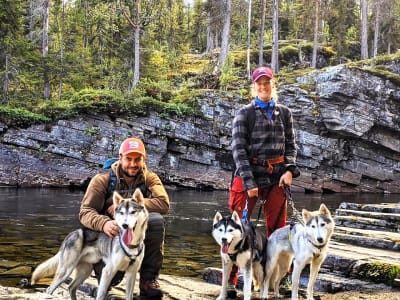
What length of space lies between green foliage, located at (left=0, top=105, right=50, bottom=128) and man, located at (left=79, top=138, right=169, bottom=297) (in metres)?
24.0

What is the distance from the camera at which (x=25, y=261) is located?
329 inches

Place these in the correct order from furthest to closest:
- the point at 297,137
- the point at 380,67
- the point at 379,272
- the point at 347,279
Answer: the point at 380,67 < the point at 297,137 < the point at 347,279 < the point at 379,272

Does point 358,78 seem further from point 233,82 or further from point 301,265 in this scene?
point 301,265

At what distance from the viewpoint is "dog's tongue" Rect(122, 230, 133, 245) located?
15.4 feet

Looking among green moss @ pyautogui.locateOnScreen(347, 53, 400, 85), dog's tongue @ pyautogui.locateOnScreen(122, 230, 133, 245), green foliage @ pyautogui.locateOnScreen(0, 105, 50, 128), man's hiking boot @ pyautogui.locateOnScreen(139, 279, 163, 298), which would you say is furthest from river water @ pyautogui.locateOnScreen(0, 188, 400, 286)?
green moss @ pyautogui.locateOnScreen(347, 53, 400, 85)

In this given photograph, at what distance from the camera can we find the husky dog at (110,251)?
4.71 meters

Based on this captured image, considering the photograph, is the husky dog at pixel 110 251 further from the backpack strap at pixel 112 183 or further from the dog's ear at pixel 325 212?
the dog's ear at pixel 325 212

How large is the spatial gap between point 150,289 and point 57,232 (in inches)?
288

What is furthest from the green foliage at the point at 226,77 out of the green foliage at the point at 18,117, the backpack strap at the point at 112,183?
the backpack strap at the point at 112,183

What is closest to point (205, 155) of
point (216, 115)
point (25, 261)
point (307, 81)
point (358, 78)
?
point (216, 115)

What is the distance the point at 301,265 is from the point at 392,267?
1.72 m

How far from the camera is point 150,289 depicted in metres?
5.43

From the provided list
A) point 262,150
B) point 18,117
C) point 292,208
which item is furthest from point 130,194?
point 18,117

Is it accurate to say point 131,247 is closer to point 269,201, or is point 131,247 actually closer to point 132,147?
point 132,147
